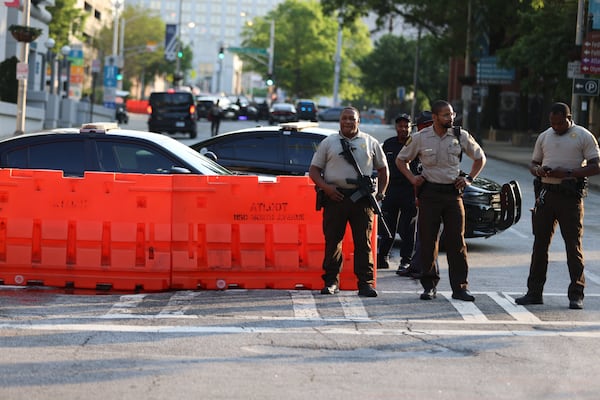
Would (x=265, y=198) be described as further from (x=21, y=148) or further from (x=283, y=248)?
(x=21, y=148)

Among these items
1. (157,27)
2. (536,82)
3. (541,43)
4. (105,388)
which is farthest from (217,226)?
(157,27)

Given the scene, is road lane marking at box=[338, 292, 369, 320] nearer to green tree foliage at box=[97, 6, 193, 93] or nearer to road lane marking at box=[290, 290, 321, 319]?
road lane marking at box=[290, 290, 321, 319]

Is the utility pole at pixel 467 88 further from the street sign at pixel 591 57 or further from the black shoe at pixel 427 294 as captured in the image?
the black shoe at pixel 427 294

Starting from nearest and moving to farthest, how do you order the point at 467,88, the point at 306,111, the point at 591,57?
the point at 591,57 < the point at 467,88 < the point at 306,111

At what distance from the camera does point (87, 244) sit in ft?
38.7

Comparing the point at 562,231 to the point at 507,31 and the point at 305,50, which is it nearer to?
the point at 507,31

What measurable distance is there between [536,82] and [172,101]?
15.9 metres

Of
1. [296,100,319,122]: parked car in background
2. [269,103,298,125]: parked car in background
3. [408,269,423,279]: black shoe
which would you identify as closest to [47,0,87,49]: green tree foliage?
[269,103,298,125]: parked car in background

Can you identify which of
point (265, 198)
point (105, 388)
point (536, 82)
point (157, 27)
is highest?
point (157, 27)

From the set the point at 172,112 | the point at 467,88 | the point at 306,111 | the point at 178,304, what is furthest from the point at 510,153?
the point at 178,304

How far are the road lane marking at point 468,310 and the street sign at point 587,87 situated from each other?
25122 millimetres

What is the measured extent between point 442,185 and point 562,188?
1111 mm

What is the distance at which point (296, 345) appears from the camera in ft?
29.3

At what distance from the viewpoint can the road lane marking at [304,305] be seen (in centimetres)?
1033
